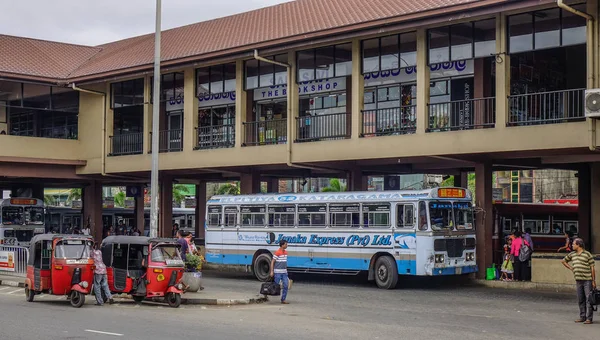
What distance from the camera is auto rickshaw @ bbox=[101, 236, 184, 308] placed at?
2025 cm

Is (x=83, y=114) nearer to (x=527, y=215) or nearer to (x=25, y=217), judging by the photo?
(x=25, y=217)

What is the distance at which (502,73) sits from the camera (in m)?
25.2

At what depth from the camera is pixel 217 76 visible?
115 feet

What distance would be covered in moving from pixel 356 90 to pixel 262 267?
6.92m

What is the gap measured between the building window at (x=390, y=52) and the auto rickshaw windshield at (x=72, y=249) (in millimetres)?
12519

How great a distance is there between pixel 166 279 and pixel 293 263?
8122 mm

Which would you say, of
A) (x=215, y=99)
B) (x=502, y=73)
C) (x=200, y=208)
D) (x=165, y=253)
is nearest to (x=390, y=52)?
(x=502, y=73)

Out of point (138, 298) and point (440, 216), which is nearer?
point (138, 298)

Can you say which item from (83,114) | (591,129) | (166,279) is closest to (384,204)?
(591,129)

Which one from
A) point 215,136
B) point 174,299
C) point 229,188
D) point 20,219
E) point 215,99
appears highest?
point 215,99

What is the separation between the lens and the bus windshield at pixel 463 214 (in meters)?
25.5

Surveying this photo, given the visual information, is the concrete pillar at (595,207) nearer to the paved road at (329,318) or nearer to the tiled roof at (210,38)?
Result: the paved road at (329,318)

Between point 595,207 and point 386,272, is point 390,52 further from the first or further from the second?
point 595,207

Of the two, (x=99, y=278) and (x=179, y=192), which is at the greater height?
(x=179, y=192)
